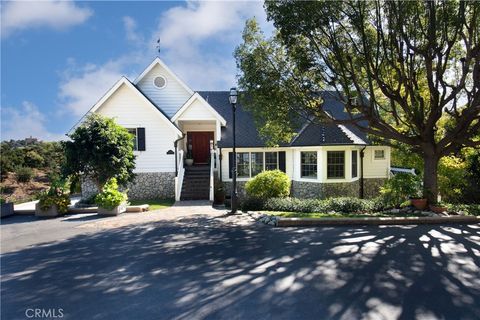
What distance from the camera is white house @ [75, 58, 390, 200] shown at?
18062 mm

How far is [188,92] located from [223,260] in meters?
16.0

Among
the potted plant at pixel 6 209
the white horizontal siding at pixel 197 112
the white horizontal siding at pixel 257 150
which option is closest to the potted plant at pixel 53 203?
the potted plant at pixel 6 209

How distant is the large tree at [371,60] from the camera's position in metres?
10.4

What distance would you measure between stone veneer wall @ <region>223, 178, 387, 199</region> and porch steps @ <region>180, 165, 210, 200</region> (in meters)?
1.61

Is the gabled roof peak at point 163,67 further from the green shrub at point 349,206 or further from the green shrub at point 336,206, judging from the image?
the green shrub at point 349,206

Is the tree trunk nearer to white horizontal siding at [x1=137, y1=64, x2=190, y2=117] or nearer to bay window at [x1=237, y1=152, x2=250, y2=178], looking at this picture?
bay window at [x1=237, y1=152, x2=250, y2=178]

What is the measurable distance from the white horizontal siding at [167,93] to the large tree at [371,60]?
849 cm

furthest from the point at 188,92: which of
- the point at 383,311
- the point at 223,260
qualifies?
the point at 383,311

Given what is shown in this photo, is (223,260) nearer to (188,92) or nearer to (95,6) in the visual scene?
(95,6)

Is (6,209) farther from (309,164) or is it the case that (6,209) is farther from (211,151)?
(309,164)

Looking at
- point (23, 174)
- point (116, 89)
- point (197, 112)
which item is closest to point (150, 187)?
point (197, 112)

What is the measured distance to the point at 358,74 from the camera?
13.2 m

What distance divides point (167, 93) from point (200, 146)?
169 inches

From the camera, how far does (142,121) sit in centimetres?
1817
